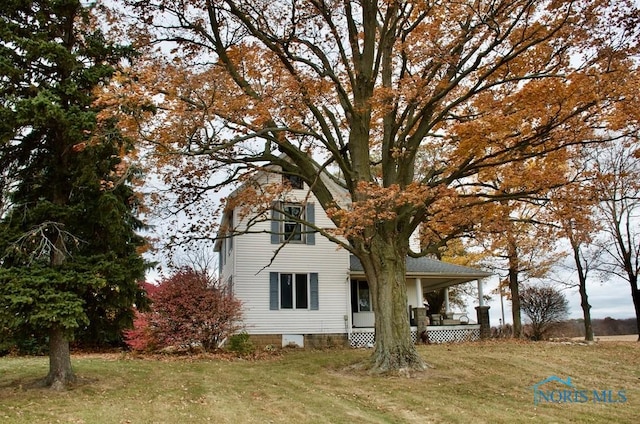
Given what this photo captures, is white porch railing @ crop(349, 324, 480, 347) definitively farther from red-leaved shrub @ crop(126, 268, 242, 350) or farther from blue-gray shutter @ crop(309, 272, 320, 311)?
red-leaved shrub @ crop(126, 268, 242, 350)

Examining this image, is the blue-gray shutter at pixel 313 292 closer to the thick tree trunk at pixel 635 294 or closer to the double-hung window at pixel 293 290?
the double-hung window at pixel 293 290

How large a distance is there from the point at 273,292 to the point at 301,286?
1212 millimetres

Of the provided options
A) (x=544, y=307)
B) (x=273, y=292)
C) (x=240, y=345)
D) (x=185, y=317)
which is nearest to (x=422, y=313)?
(x=273, y=292)

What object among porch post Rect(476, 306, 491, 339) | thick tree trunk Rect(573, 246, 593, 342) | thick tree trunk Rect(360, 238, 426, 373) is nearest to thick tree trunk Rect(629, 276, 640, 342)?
thick tree trunk Rect(573, 246, 593, 342)

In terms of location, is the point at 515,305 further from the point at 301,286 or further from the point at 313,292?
the point at 301,286

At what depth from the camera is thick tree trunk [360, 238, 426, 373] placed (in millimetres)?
12156

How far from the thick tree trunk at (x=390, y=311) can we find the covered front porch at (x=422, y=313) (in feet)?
27.2

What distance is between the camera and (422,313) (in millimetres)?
21000

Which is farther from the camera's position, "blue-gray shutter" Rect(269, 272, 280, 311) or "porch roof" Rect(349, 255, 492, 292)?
"porch roof" Rect(349, 255, 492, 292)

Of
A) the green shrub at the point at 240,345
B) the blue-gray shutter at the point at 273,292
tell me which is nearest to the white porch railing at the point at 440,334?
the blue-gray shutter at the point at 273,292

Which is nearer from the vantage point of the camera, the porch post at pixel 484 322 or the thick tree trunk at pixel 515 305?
the porch post at pixel 484 322

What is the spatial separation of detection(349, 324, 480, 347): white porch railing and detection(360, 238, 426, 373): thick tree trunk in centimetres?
828

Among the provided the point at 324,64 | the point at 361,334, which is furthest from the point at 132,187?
the point at 361,334

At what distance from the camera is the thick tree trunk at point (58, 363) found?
9961 millimetres
